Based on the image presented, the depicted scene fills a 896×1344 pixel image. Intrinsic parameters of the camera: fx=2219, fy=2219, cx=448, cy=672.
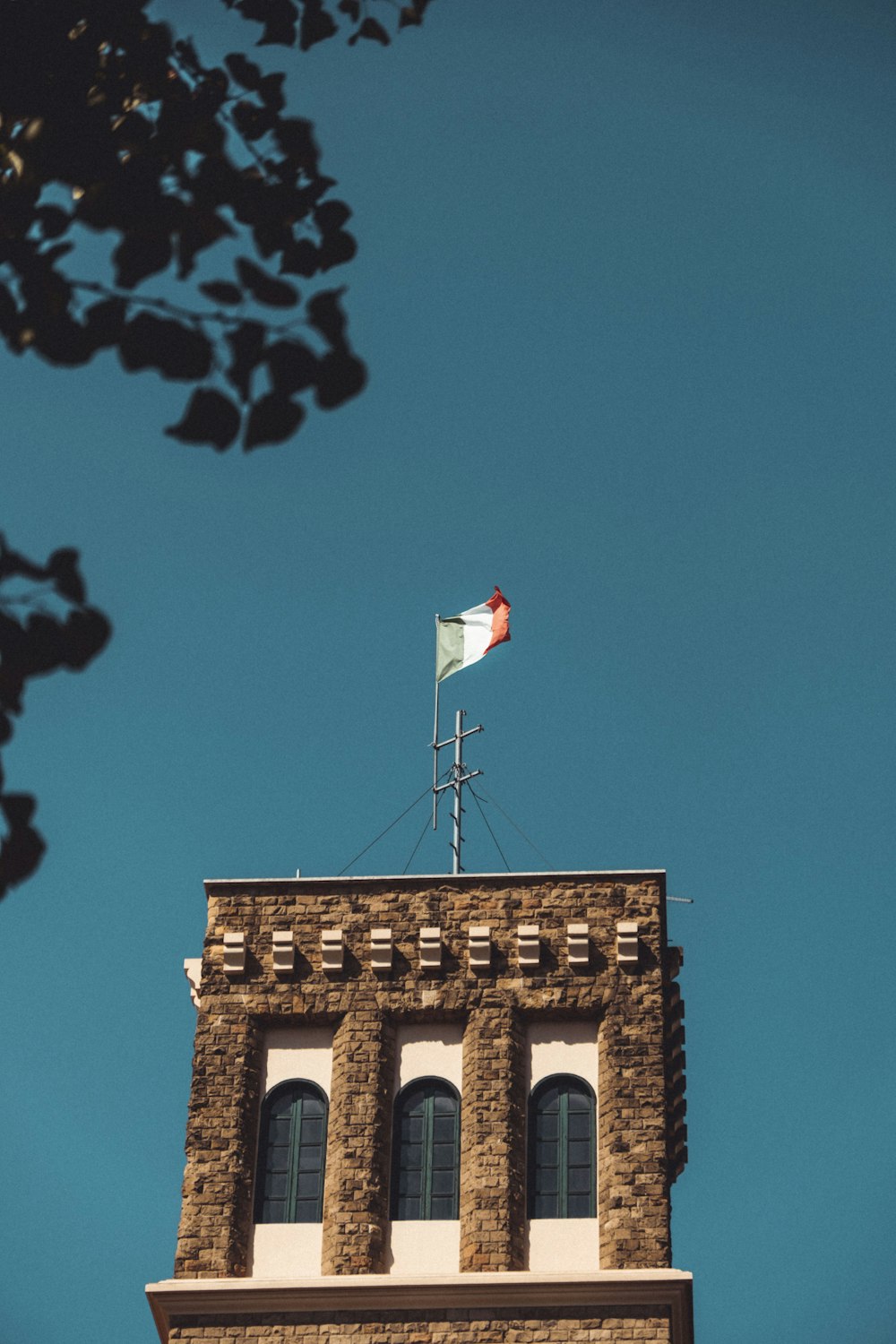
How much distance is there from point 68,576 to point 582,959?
835 inches

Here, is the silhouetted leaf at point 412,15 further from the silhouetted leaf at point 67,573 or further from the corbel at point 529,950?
the corbel at point 529,950

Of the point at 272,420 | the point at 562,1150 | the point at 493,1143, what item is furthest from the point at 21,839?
the point at 562,1150

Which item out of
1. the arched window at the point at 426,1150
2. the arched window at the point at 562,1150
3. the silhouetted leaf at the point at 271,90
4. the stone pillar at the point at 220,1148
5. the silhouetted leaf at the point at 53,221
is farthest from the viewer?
the arched window at the point at 426,1150

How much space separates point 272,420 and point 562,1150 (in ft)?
67.6

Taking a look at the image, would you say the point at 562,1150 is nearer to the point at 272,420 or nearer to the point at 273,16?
the point at 273,16

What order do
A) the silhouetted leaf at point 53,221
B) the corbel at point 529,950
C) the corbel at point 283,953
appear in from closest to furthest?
the silhouetted leaf at point 53,221
the corbel at point 529,950
the corbel at point 283,953

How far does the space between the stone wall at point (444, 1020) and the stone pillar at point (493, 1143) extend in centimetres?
2

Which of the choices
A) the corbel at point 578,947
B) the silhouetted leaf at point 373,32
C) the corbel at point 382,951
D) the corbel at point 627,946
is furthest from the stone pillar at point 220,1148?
the silhouetted leaf at point 373,32

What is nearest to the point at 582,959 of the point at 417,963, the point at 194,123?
the point at 417,963

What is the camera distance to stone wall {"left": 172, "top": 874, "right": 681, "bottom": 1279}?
26.6m

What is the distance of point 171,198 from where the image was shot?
866 centimetres

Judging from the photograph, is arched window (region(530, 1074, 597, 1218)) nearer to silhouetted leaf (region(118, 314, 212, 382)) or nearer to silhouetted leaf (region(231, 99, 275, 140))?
silhouetted leaf (region(231, 99, 275, 140))

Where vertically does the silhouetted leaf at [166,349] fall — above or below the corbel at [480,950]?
below

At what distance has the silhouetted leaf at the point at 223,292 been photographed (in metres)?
8.06
